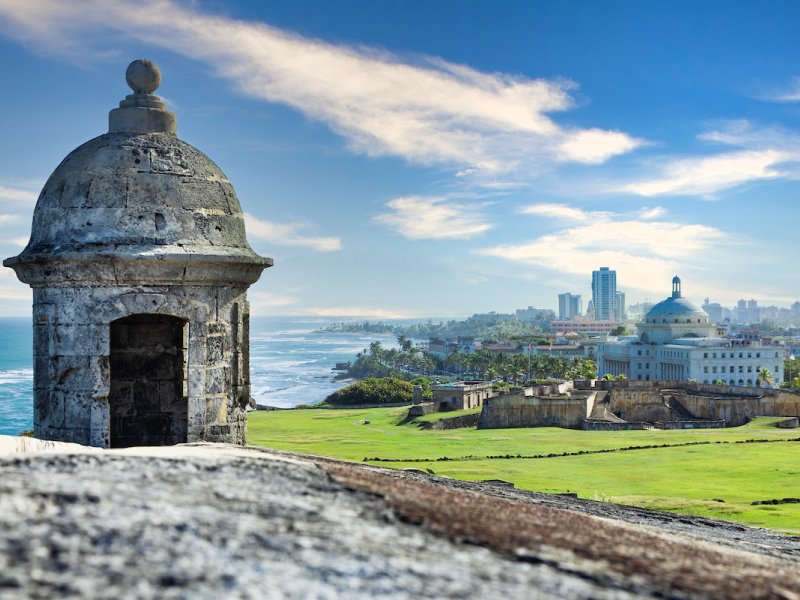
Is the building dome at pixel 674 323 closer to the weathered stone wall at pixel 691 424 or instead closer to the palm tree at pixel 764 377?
the palm tree at pixel 764 377

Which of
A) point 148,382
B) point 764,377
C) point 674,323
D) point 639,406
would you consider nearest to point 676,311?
point 674,323

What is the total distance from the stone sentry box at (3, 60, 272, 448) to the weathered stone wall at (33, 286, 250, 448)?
0.4 inches

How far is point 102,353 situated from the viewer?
914 centimetres

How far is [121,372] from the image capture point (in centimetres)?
1109

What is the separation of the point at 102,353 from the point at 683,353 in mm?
107138

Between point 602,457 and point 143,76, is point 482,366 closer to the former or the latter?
point 602,457

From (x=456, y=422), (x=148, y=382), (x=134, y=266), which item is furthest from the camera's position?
(x=456, y=422)

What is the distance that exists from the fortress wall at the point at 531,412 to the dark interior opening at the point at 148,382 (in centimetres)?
4735

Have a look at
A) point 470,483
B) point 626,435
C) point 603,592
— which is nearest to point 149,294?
point 470,483

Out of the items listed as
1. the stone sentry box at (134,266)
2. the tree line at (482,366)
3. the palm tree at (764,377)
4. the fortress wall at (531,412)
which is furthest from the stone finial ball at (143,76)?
the palm tree at (764,377)

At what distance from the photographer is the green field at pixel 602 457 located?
27031 millimetres

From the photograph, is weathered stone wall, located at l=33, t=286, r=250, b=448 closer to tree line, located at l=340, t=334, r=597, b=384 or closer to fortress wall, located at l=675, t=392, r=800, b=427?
fortress wall, located at l=675, t=392, r=800, b=427

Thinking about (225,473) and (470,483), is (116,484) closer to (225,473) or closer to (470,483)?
(225,473)

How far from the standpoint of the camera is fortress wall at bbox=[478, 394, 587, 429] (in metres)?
57.7
